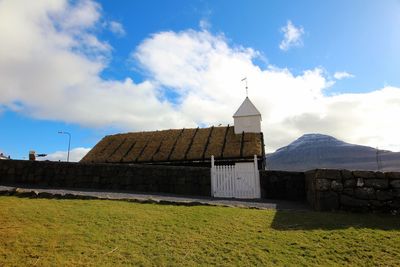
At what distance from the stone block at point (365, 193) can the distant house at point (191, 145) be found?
40.5 feet

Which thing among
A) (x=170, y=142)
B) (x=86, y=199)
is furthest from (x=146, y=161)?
(x=86, y=199)

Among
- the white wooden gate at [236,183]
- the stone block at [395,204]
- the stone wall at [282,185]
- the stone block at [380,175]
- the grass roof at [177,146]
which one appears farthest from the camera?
the grass roof at [177,146]

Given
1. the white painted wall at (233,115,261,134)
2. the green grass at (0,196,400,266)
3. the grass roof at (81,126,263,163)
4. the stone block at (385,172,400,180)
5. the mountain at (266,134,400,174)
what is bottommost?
the green grass at (0,196,400,266)

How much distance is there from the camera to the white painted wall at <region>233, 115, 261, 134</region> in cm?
2821

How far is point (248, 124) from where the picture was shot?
93.7 ft

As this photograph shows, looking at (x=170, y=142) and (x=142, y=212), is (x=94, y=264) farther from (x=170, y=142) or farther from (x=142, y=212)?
(x=170, y=142)

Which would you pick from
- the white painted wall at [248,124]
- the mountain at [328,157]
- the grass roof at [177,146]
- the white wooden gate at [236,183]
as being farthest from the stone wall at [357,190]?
the mountain at [328,157]

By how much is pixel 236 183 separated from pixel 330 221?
6.05 metres

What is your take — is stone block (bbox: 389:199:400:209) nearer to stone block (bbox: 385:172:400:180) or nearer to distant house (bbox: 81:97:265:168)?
stone block (bbox: 385:172:400:180)

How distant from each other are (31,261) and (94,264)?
1125mm

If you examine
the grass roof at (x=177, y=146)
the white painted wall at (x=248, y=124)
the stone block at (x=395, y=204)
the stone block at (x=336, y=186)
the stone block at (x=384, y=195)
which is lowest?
the stone block at (x=395, y=204)

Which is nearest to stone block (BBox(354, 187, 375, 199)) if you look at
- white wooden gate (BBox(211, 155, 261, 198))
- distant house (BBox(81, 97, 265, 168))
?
white wooden gate (BBox(211, 155, 261, 198))

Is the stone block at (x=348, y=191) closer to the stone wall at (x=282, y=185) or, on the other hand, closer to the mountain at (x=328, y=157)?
→ the stone wall at (x=282, y=185)

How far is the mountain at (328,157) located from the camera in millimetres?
103331
